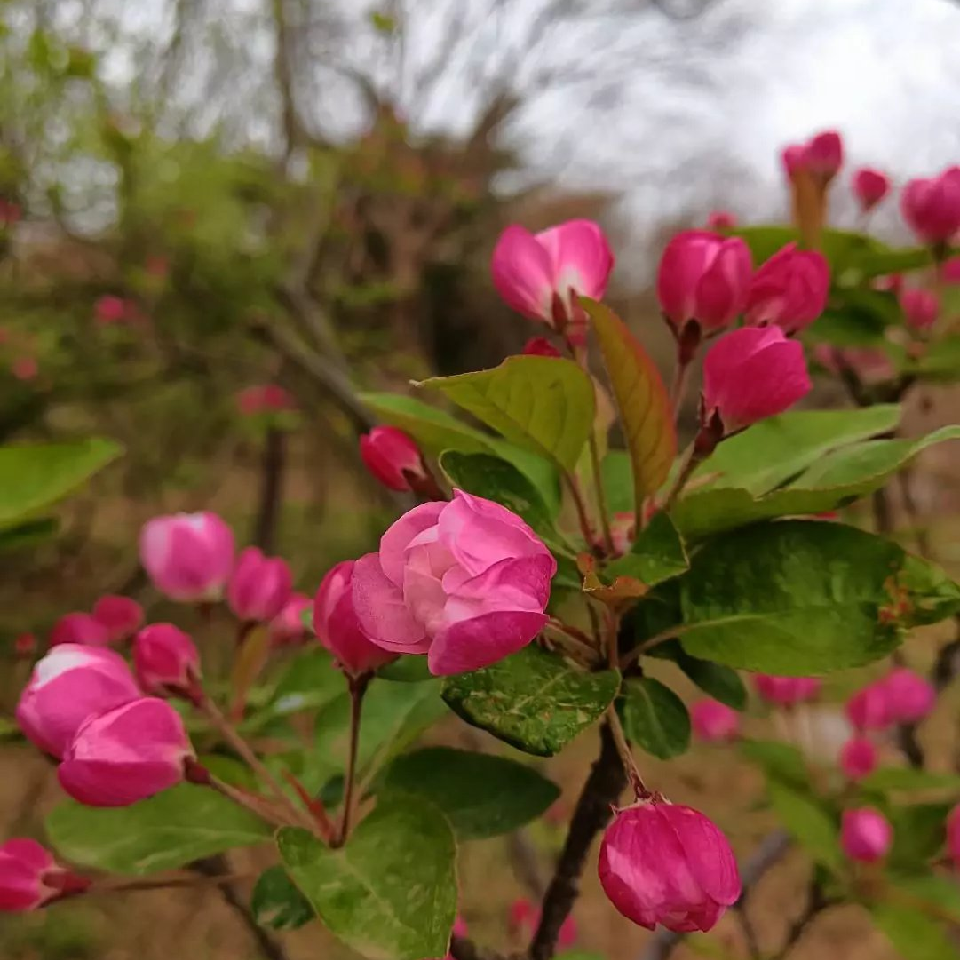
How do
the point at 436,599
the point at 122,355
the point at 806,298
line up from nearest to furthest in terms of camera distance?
the point at 436,599 < the point at 806,298 < the point at 122,355

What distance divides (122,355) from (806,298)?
2.65 m

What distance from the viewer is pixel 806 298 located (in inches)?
18.5

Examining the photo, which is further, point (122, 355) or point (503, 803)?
point (122, 355)

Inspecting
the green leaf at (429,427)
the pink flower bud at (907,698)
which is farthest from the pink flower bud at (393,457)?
the pink flower bud at (907,698)

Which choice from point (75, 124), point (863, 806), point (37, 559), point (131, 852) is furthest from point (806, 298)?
point (37, 559)

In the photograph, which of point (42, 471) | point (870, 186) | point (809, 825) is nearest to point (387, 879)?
point (42, 471)

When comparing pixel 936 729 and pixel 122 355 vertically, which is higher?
pixel 122 355

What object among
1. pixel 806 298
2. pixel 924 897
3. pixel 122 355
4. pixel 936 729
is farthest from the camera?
pixel 936 729

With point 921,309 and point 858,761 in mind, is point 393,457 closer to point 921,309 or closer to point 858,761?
point 921,309

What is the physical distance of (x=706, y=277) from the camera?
455mm

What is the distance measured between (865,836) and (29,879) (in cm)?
78

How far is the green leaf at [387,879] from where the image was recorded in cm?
36

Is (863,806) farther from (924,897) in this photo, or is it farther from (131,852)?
(131,852)

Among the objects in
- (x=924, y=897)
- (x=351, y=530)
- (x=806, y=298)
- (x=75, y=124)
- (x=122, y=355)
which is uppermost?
(x=806, y=298)
